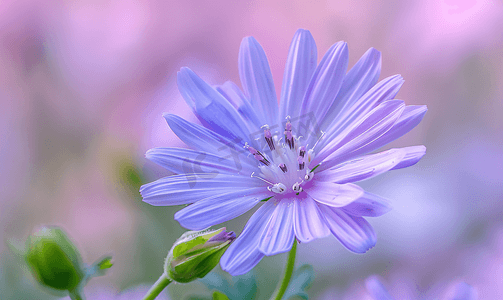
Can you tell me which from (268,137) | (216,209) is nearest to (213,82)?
(268,137)

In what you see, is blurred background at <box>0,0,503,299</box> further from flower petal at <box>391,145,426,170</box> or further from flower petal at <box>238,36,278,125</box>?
flower petal at <box>391,145,426,170</box>

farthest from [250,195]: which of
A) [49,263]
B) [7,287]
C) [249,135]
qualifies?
[7,287]

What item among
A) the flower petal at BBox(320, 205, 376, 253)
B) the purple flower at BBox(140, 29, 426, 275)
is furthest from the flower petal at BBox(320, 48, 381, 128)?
the flower petal at BBox(320, 205, 376, 253)

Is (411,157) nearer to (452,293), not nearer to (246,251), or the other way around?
(246,251)

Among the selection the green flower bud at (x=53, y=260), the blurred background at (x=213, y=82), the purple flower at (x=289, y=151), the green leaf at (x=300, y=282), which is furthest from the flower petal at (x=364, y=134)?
the blurred background at (x=213, y=82)

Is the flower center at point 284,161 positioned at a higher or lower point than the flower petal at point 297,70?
lower

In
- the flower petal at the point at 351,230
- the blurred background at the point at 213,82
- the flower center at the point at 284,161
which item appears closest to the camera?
the flower petal at the point at 351,230

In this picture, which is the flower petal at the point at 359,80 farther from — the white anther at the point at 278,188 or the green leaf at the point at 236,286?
the green leaf at the point at 236,286
